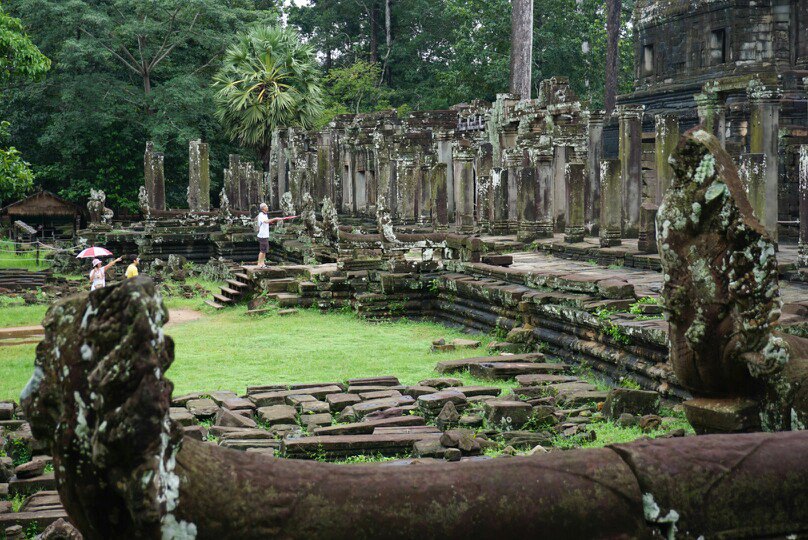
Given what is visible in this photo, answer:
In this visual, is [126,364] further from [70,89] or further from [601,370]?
[70,89]

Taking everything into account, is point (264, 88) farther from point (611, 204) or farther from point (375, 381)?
point (375, 381)

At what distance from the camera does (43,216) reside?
116 ft

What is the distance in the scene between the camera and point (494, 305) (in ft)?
40.1

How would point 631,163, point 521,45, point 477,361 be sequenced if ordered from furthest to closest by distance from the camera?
point 521,45
point 631,163
point 477,361

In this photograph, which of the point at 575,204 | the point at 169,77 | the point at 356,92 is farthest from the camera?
the point at 356,92

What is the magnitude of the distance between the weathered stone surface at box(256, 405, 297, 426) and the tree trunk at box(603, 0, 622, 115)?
2422 centimetres

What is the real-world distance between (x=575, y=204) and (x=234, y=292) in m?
5.89

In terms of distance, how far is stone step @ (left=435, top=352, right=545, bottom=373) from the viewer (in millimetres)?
9773

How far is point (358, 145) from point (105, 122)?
12.4 meters

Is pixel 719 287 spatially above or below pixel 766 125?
below

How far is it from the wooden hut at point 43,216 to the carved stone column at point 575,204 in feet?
73.2

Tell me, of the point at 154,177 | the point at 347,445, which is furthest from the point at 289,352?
the point at 154,177

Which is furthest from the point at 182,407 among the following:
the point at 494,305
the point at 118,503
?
the point at 118,503

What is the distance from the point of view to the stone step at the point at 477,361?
9773 mm
